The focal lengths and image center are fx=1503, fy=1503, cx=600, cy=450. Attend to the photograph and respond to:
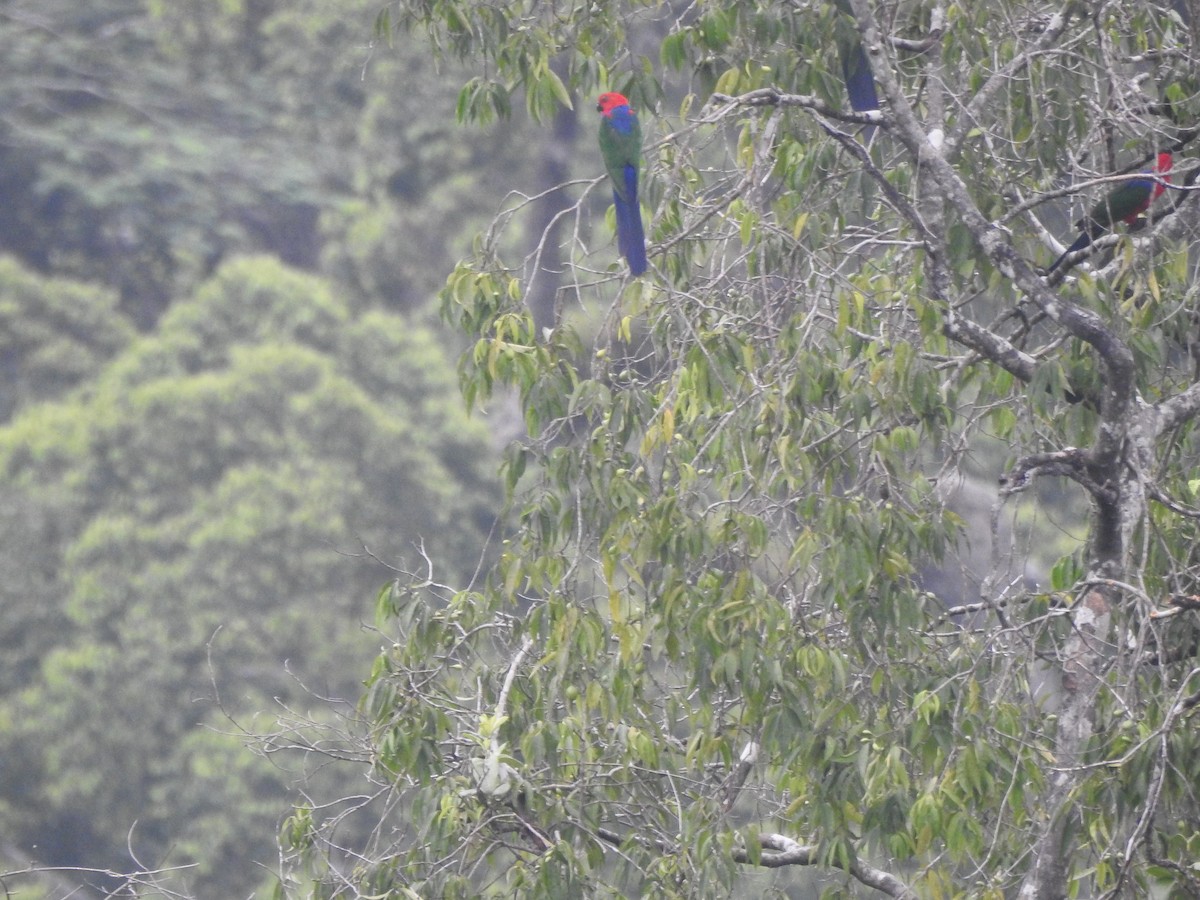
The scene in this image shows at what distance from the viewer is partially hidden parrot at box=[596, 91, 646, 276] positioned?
3080 mm

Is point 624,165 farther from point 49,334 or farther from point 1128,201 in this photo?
point 49,334

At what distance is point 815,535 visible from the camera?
2.65m

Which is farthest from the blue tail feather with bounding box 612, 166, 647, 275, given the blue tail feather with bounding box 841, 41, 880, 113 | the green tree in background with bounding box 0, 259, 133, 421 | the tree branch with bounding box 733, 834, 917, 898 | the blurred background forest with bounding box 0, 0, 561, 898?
the green tree in background with bounding box 0, 259, 133, 421

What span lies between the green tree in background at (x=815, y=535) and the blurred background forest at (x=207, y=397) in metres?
4.57

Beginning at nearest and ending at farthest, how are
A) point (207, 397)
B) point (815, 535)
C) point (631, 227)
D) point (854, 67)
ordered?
point (815, 535) → point (854, 67) → point (631, 227) → point (207, 397)

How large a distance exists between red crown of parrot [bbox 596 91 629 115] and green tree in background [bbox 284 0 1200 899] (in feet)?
1.70

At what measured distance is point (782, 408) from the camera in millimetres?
2715

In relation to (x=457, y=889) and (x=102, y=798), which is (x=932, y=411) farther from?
(x=102, y=798)

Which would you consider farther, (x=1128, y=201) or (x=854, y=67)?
(x=1128, y=201)

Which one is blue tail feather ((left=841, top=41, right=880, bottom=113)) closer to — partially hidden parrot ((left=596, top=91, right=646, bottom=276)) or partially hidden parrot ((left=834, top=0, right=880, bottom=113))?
partially hidden parrot ((left=834, top=0, right=880, bottom=113))

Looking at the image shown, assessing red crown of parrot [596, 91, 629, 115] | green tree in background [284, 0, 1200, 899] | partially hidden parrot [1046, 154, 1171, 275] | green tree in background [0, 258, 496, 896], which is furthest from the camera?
green tree in background [0, 258, 496, 896]

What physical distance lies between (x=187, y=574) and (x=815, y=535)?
275 inches

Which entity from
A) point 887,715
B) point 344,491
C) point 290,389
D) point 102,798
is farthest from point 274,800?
point 887,715

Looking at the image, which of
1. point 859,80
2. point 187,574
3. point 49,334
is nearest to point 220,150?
point 49,334
